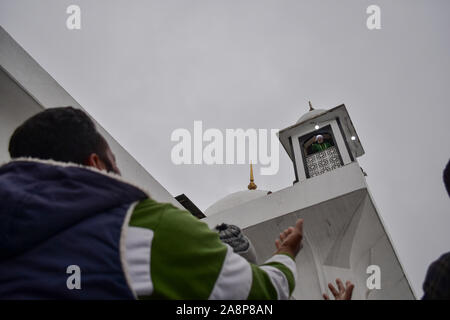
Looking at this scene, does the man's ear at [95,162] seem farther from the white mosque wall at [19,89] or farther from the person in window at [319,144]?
the person in window at [319,144]

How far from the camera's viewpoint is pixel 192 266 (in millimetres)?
909

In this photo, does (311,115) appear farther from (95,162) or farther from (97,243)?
(97,243)

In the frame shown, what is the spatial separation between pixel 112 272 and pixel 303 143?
7.34 meters

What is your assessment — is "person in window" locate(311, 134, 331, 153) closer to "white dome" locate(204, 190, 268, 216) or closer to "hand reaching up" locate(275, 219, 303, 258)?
"white dome" locate(204, 190, 268, 216)

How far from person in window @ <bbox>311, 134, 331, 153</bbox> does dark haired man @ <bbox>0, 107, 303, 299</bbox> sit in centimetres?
665

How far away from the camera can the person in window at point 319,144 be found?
7.38 m

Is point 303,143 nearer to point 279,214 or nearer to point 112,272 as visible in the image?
point 279,214

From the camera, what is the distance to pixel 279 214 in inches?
208

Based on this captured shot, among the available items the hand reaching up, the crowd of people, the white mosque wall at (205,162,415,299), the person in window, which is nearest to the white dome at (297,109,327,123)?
the person in window

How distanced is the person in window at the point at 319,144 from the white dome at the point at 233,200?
2.67m

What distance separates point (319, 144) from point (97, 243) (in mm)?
7150

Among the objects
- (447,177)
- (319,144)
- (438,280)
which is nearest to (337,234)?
(319,144)

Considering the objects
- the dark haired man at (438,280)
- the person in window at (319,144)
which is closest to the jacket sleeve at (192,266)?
the dark haired man at (438,280)

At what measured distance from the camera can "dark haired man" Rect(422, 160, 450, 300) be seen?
887mm
